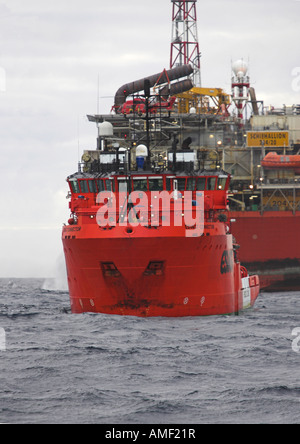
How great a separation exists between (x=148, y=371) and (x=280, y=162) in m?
44.8

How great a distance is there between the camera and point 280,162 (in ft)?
204

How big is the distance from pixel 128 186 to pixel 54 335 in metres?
9.78

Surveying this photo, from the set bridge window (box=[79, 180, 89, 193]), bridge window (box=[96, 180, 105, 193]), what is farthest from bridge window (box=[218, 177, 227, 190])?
bridge window (box=[79, 180, 89, 193])

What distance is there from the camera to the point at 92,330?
27.2 m

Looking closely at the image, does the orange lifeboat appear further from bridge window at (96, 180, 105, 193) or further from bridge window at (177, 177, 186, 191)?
bridge window at (96, 180, 105, 193)

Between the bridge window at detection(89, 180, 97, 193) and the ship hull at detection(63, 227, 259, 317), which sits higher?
the bridge window at detection(89, 180, 97, 193)

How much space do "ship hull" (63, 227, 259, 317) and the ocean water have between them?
2.91 ft

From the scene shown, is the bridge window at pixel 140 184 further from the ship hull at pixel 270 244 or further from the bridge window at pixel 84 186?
the ship hull at pixel 270 244

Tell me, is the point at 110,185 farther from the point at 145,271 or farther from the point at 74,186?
the point at 145,271

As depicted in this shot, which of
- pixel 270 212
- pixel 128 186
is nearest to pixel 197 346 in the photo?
pixel 128 186

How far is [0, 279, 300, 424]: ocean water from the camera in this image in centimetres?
1552

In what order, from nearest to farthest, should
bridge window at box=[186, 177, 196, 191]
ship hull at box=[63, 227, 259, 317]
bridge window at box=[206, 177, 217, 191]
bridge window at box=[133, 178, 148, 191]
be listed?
ship hull at box=[63, 227, 259, 317], bridge window at box=[133, 178, 148, 191], bridge window at box=[186, 177, 196, 191], bridge window at box=[206, 177, 217, 191]

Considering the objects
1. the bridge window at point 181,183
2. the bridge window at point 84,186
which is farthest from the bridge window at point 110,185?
the bridge window at point 181,183

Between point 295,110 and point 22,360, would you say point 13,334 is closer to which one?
point 22,360
